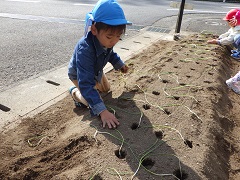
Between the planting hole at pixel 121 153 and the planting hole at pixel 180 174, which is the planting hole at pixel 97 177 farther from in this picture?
the planting hole at pixel 180 174

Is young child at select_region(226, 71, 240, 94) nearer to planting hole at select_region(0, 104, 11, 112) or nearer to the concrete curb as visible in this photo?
the concrete curb

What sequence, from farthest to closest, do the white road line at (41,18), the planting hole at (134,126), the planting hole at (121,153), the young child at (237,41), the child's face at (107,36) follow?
the white road line at (41,18) → the young child at (237,41) → the planting hole at (134,126) → the child's face at (107,36) → the planting hole at (121,153)

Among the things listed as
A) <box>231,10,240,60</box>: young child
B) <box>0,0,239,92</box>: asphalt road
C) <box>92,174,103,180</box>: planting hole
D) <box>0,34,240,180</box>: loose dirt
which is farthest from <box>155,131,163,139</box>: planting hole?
<box>231,10,240,60</box>: young child

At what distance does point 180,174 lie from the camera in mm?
1822

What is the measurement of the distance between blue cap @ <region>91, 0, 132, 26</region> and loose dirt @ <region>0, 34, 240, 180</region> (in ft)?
2.92

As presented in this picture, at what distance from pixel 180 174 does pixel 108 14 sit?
1418 millimetres

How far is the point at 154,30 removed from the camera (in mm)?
6789

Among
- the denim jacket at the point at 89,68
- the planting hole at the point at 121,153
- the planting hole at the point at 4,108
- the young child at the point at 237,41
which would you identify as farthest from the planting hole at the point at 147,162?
the young child at the point at 237,41

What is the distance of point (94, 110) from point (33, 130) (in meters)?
0.70

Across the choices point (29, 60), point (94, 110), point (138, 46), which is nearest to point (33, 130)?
point (94, 110)

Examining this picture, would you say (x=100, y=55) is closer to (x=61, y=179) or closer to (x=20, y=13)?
(x=61, y=179)

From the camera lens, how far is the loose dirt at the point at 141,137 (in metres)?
1.87

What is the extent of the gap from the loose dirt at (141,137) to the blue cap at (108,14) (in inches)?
35.0

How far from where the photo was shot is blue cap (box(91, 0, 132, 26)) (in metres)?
2.07
